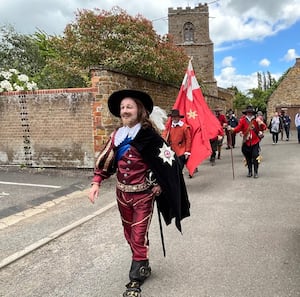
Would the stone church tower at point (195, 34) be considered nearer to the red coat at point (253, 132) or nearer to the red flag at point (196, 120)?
the red coat at point (253, 132)

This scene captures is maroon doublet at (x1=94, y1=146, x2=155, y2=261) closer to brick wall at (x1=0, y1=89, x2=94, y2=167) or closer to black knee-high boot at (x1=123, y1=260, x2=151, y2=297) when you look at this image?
black knee-high boot at (x1=123, y1=260, x2=151, y2=297)

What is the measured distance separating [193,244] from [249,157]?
5308 millimetres

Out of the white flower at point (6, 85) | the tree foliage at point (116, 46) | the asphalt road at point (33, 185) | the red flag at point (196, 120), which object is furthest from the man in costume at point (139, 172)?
the tree foliage at point (116, 46)

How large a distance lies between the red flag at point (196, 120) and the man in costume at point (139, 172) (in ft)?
14.5

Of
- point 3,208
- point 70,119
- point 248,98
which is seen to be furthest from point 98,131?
point 248,98

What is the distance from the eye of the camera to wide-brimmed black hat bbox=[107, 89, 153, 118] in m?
3.66

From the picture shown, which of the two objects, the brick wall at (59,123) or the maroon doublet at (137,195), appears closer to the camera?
the maroon doublet at (137,195)

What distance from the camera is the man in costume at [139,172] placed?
11.8 feet

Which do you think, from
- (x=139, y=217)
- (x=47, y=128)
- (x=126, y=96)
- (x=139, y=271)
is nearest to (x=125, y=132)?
(x=126, y=96)

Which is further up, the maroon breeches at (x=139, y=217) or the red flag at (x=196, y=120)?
the red flag at (x=196, y=120)

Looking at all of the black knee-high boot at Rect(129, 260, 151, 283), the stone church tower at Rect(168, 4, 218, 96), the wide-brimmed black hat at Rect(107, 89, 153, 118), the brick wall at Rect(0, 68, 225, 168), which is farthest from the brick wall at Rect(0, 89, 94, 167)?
the stone church tower at Rect(168, 4, 218, 96)

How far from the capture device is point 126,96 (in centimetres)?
369

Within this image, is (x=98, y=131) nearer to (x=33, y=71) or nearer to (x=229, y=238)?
(x=229, y=238)

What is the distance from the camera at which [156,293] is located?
3496 millimetres
